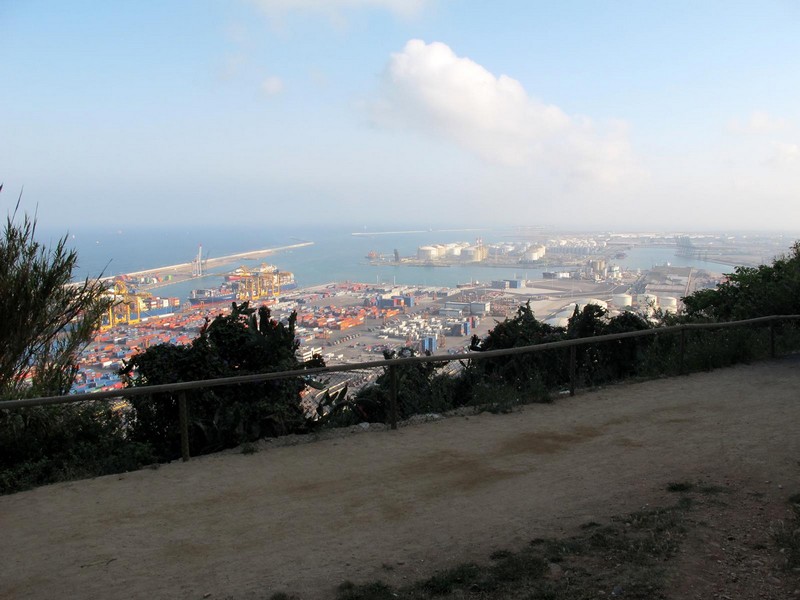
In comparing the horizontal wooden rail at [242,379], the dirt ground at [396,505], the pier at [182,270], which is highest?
the pier at [182,270]

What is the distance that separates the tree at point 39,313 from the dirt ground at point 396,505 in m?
4.18

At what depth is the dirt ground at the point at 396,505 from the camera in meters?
4.33

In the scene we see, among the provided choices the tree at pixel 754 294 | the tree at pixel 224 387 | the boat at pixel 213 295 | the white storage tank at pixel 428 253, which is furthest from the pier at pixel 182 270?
the tree at pixel 754 294

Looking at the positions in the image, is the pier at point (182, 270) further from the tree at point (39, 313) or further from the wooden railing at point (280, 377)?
the wooden railing at point (280, 377)

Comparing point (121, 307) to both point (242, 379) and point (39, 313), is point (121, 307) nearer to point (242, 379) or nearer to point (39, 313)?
point (39, 313)

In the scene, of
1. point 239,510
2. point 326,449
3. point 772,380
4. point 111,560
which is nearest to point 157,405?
point 326,449

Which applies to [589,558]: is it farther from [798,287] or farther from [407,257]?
[407,257]

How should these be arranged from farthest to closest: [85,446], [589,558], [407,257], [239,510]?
[407,257] → [85,446] → [239,510] → [589,558]

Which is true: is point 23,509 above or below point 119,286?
below

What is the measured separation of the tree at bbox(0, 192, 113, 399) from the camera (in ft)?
31.7

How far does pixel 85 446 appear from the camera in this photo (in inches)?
280

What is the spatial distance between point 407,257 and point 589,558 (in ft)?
137

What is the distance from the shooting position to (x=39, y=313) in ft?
33.3

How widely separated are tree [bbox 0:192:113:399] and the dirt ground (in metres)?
4.18
